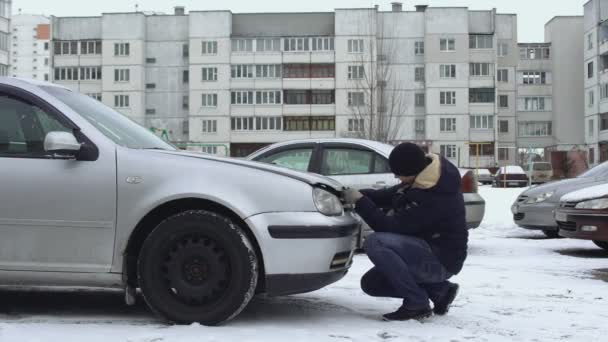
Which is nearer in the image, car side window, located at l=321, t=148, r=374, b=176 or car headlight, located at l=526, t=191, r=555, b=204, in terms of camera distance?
car side window, located at l=321, t=148, r=374, b=176

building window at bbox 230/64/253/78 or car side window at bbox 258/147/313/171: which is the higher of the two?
building window at bbox 230/64/253/78

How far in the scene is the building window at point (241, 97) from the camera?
7056 cm

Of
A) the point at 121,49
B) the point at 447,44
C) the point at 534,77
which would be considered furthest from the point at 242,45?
the point at 534,77

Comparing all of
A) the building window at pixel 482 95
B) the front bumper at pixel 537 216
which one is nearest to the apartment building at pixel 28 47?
the building window at pixel 482 95

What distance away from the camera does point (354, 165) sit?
30.0 ft

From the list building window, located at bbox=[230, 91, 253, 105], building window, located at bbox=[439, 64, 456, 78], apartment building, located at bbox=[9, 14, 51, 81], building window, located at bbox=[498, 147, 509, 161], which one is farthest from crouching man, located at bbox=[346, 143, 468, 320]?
apartment building, located at bbox=[9, 14, 51, 81]

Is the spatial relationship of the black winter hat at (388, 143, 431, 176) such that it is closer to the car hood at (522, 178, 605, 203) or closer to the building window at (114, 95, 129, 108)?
the car hood at (522, 178, 605, 203)

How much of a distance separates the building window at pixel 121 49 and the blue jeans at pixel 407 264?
69919mm

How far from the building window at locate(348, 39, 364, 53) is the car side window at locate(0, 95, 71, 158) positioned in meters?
65.0

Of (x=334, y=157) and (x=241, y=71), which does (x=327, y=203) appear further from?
(x=241, y=71)

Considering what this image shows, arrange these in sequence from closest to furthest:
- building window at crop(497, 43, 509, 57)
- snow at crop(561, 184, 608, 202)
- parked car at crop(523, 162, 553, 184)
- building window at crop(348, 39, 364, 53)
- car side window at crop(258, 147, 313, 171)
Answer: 1. snow at crop(561, 184, 608, 202)
2. car side window at crop(258, 147, 313, 171)
3. parked car at crop(523, 162, 553, 184)
4. building window at crop(348, 39, 364, 53)
5. building window at crop(497, 43, 509, 57)

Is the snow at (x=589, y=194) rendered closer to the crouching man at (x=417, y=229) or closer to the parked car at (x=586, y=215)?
the parked car at (x=586, y=215)

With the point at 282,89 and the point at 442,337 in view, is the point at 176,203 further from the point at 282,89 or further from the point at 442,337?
the point at 282,89

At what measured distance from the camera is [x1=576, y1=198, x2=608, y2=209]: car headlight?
28.7ft
